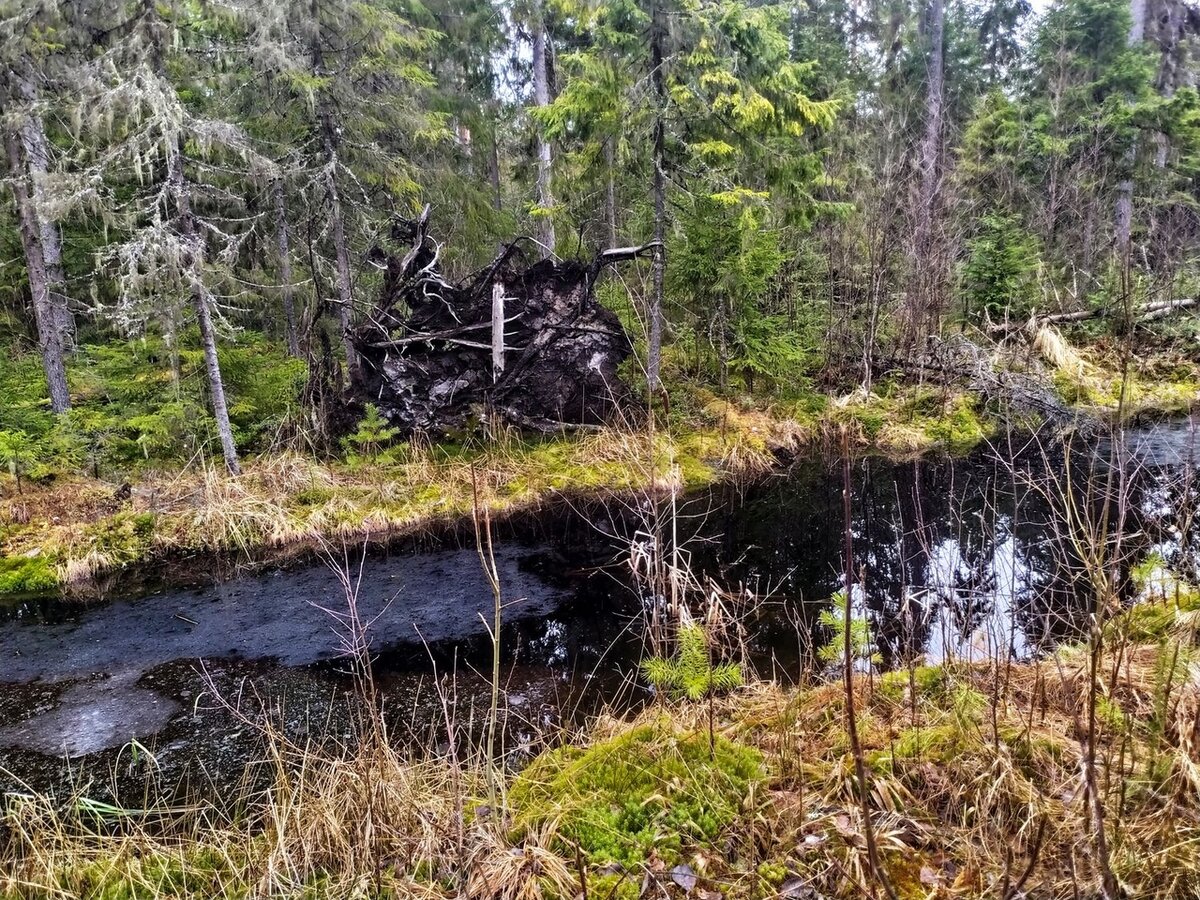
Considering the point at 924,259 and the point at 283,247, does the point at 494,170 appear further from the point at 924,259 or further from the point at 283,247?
the point at 924,259

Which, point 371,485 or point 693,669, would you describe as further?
point 371,485

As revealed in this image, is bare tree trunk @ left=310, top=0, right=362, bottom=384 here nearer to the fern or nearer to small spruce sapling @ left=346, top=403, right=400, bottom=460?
small spruce sapling @ left=346, top=403, right=400, bottom=460

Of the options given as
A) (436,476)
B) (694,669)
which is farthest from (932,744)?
(436,476)

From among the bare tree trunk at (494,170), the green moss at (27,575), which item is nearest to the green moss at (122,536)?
the green moss at (27,575)

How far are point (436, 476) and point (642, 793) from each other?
23.8 ft

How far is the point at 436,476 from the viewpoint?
9797 mm

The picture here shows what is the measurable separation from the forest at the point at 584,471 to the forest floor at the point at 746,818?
0.08 ft

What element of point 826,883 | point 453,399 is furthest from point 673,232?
point 826,883

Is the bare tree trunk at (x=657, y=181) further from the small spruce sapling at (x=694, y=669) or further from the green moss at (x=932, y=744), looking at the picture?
the green moss at (x=932, y=744)

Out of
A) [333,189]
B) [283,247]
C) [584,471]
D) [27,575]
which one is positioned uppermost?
[333,189]

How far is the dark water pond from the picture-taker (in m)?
4.54

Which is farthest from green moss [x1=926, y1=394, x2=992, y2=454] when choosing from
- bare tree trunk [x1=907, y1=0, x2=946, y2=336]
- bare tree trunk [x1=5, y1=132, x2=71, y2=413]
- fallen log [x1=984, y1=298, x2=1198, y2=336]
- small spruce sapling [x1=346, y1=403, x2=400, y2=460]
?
bare tree trunk [x1=5, y1=132, x2=71, y2=413]

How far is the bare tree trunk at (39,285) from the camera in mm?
9469

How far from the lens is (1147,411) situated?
39.9ft
